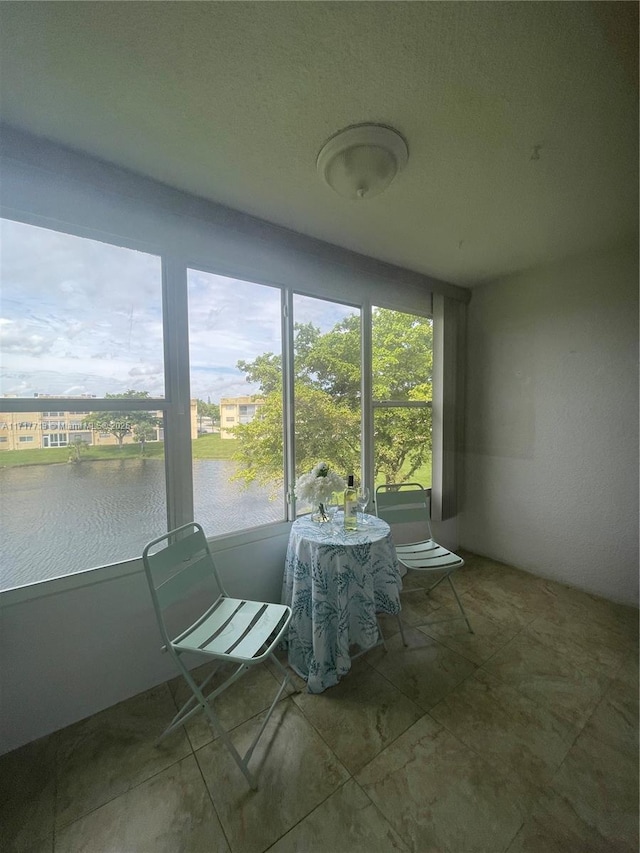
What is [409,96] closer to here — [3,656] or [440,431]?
[440,431]

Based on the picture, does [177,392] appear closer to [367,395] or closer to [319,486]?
[319,486]

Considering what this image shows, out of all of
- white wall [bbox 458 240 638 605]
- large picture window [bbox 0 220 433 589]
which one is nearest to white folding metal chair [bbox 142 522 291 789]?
large picture window [bbox 0 220 433 589]

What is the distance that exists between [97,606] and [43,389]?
1.05 m

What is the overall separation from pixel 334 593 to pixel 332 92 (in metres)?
2.07

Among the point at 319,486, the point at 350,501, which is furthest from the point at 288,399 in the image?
the point at 350,501

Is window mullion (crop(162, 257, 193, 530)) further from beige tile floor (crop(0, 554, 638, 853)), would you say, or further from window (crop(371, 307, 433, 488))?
window (crop(371, 307, 433, 488))

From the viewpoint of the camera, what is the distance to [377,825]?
3.52ft

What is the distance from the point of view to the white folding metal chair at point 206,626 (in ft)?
4.08

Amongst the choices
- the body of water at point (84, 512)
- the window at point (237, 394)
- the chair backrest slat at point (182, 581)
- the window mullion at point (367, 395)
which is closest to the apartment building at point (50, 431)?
the body of water at point (84, 512)

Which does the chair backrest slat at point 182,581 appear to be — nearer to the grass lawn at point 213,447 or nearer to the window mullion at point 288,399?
the grass lawn at point 213,447

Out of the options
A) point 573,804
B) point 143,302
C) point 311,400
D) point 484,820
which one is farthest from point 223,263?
point 573,804

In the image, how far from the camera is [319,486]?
180 centimetres

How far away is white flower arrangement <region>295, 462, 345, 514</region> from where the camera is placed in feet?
5.92

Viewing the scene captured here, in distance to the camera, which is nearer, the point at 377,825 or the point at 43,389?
the point at 377,825
